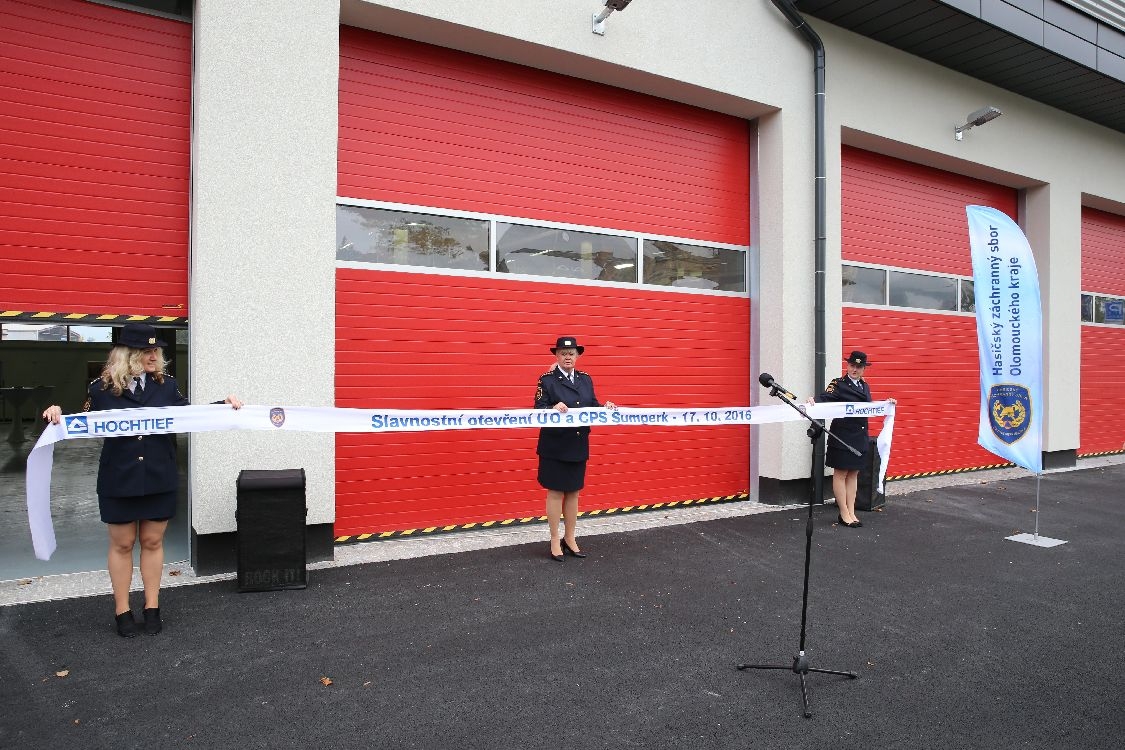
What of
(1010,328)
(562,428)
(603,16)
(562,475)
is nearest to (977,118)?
(1010,328)

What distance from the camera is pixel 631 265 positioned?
7527 mm

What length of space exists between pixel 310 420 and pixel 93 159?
2753mm

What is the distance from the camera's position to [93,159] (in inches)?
201

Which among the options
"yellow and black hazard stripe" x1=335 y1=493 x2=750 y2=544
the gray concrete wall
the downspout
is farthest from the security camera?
the gray concrete wall

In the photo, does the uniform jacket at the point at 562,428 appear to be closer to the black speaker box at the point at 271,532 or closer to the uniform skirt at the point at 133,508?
the black speaker box at the point at 271,532

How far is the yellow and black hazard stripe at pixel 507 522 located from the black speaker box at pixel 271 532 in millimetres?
1135

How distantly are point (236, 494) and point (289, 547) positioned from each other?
0.62m

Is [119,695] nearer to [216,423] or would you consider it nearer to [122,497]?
[122,497]

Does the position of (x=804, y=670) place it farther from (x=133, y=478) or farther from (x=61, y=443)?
(x=61, y=443)

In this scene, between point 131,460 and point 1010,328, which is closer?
point 131,460

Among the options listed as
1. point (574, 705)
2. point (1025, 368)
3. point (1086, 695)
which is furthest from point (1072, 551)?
point (574, 705)

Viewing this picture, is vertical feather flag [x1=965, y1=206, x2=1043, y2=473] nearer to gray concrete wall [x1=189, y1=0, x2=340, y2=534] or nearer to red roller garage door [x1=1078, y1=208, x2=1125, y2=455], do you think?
gray concrete wall [x1=189, y1=0, x2=340, y2=534]

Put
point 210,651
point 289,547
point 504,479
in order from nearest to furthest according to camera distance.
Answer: point 210,651 → point 289,547 → point 504,479

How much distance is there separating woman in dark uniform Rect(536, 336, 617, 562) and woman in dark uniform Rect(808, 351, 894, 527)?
9.97 ft
